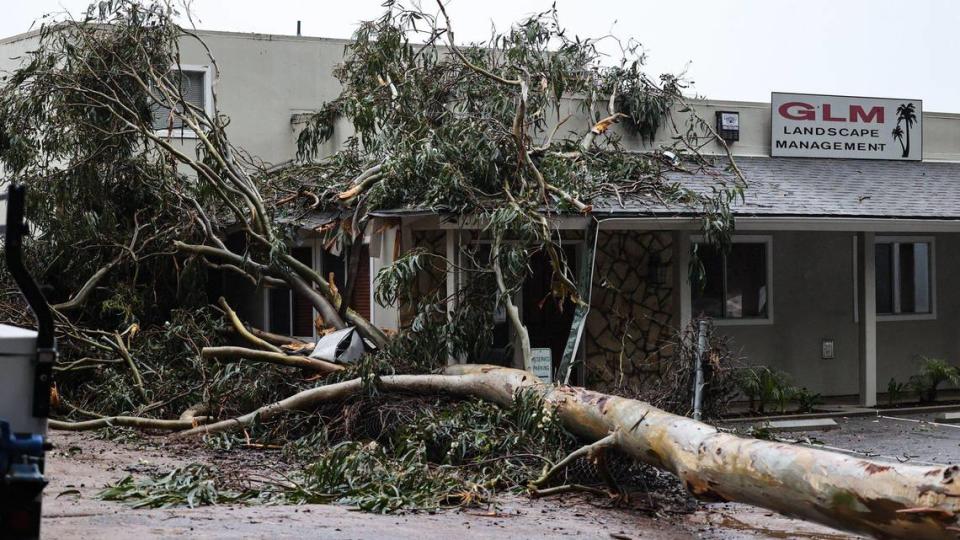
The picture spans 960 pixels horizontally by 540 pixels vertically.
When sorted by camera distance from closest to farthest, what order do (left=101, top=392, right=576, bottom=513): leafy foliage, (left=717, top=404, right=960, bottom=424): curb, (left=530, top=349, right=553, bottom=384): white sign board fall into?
(left=101, top=392, right=576, bottom=513): leafy foliage < (left=530, top=349, right=553, bottom=384): white sign board < (left=717, top=404, right=960, bottom=424): curb

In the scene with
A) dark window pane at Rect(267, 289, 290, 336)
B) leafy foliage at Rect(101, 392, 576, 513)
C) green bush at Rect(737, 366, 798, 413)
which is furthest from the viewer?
dark window pane at Rect(267, 289, 290, 336)

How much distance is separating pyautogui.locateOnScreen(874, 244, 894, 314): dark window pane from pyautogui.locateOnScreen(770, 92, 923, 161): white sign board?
1.61m

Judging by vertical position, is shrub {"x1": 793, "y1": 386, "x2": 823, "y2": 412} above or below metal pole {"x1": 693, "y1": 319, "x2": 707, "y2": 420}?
Result: below

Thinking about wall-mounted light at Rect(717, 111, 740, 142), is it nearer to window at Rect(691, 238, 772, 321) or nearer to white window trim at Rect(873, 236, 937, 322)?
window at Rect(691, 238, 772, 321)

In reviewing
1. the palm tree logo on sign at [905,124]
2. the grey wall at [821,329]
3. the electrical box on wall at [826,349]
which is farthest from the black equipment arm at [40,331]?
the palm tree logo on sign at [905,124]

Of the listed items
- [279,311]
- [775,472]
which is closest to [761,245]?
[279,311]

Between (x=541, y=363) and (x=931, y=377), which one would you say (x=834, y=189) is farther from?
(x=541, y=363)

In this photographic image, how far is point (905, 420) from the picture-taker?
1484 cm

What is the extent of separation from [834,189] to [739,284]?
1793mm

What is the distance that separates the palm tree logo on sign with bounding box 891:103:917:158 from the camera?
18266 millimetres

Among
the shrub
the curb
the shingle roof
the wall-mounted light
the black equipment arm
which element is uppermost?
the wall-mounted light

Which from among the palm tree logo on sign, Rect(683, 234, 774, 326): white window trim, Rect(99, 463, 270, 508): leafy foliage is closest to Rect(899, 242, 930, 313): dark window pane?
the palm tree logo on sign

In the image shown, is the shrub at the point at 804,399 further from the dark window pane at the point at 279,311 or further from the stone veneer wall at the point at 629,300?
the dark window pane at the point at 279,311

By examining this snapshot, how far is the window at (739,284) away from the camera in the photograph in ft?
53.8
